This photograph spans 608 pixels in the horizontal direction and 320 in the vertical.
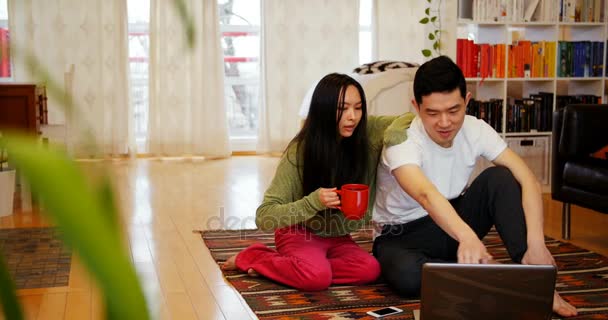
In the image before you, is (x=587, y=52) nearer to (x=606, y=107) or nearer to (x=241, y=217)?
(x=606, y=107)

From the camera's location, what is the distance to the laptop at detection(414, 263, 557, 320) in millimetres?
2008

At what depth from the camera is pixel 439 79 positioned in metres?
2.40

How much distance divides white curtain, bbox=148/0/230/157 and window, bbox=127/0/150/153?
13 cm

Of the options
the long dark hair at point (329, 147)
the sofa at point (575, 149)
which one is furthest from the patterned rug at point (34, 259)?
the sofa at point (575, 149)

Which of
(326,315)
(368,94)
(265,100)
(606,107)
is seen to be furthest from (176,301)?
(265,100)

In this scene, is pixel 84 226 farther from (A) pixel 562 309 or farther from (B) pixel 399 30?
(B) pixel 399 30

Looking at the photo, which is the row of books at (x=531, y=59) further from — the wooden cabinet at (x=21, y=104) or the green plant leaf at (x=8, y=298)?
the green plant leaf at (x=8, y=298)

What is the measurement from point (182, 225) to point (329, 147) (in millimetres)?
1523

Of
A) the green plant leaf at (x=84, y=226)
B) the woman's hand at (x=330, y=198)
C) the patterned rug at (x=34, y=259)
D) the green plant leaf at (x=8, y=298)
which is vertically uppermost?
the green plant leaf at (x=84, y=226)

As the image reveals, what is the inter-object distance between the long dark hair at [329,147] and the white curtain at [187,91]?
420 cm

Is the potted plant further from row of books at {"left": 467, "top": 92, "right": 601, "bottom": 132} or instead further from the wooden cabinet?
row of books at {"left": 467, "top": 92, "right": 601, "bottom": 132}

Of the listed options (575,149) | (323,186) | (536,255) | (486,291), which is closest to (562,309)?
(536,255)

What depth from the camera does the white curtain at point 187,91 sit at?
6.73m

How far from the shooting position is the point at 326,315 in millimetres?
2438
